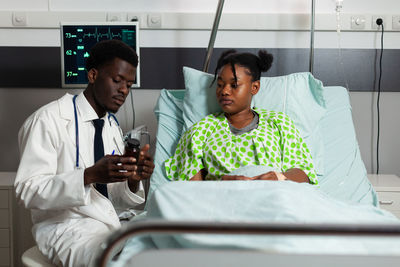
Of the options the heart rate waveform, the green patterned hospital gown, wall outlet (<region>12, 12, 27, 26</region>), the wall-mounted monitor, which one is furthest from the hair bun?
wall outlet (<region>12, 12, 27, 26</region>)

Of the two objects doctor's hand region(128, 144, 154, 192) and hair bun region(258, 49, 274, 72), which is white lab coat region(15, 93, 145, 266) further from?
hair bun region(258, 49, 274, 72)

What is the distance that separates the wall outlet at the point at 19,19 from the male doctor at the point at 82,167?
1.46 meters

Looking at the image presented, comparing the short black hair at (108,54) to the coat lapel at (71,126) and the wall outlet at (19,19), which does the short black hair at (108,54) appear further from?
the wall outlet at (19,19)

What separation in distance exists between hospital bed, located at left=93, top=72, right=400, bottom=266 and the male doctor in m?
0.15

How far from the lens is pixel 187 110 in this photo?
105 inches

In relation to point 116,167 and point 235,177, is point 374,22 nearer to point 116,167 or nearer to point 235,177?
point 235,177

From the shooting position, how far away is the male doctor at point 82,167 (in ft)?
5.72

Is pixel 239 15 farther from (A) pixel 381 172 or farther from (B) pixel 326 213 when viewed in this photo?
(B) pixel 326 213

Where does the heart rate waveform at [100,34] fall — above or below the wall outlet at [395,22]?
below

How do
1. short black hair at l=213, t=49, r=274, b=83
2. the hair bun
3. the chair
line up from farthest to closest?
1. the hair bun
2. short black hair at l=213, t=49, r=274, b=83
3. the chair

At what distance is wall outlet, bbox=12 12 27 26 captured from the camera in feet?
10.7

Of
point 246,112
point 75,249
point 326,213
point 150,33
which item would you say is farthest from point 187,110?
point 326,213

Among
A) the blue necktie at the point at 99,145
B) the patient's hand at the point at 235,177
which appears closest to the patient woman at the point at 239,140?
the patient's hand at the point at 235,177

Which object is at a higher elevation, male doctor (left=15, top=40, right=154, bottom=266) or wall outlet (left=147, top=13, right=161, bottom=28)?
wall outlet (left=147, top=13, right=161, bottom=28)
